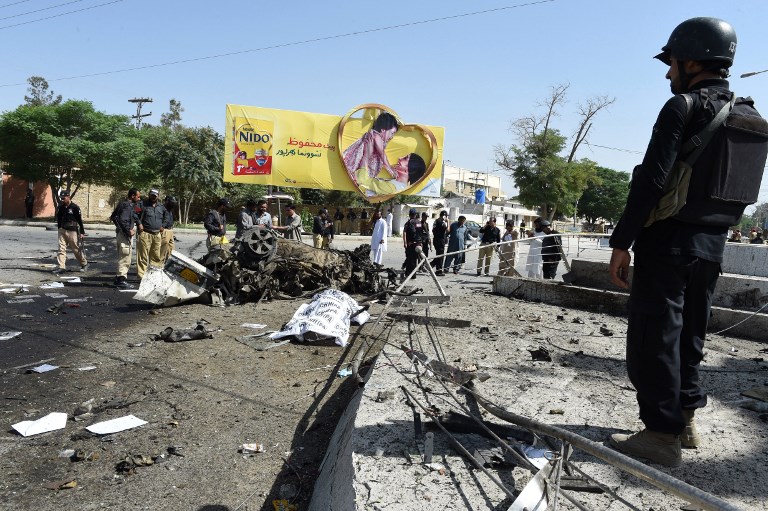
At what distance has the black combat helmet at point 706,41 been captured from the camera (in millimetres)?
2412

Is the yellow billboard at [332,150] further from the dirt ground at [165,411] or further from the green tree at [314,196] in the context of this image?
the green tree at [314,196]

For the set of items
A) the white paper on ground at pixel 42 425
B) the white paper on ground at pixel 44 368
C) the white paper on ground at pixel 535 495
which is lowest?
A: the white paper on ground at pixel 44 368

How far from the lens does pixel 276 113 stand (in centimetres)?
1236

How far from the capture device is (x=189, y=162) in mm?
33094

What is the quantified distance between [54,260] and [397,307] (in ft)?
31.4

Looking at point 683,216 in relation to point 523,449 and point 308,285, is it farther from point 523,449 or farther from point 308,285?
point 308,285

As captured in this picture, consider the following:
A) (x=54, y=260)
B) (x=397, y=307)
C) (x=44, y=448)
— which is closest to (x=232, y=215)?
(x=54, y=260)

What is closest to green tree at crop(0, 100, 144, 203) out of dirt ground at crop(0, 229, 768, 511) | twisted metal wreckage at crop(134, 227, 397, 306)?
twisted metal wreckage at crop(134, 227, 397, 306)

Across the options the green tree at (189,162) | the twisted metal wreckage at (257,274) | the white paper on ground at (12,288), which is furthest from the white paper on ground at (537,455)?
the green tree at (189,162)

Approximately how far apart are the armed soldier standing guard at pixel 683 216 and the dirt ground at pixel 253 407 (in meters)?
0.33

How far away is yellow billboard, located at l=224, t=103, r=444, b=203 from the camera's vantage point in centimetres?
1222

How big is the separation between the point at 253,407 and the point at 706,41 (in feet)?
11.9

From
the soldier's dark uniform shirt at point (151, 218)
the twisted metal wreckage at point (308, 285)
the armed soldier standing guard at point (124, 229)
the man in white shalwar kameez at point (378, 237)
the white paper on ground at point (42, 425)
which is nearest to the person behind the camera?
the twisted metal wreckage at point (308, 285)

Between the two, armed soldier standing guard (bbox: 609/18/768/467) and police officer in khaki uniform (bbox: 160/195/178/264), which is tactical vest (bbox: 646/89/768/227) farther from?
police officer in khaki uniform (bbox: 160/195/178/264)
